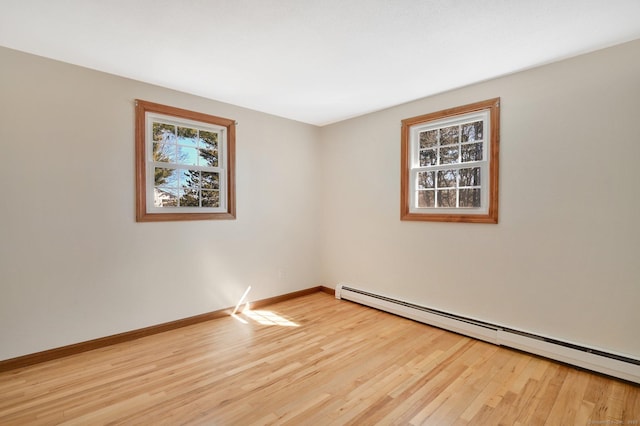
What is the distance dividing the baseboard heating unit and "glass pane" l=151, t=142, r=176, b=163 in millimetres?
2915

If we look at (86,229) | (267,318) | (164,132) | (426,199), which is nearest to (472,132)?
(426,199)

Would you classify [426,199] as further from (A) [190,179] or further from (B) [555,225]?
(A) [190,179]

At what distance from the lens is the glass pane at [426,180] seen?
137 inches

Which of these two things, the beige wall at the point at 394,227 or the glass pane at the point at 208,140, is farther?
the glass pane at the point at 208,140

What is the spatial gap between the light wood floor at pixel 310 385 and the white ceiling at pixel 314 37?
258 centimetres

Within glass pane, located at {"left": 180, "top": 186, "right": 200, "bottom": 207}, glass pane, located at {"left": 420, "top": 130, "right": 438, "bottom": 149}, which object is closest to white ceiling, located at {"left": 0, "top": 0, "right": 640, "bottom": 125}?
glass pane, located at {"left": 420, "top": 130, "right": 438, "bottom": 149}

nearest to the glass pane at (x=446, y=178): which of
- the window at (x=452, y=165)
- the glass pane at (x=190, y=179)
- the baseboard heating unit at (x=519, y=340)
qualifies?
the window at (x=452, y=165)

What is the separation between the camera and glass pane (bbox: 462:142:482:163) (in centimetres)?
312

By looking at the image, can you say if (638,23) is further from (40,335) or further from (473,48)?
(40,335)

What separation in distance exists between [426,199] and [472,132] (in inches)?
34.3

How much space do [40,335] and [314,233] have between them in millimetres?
3220

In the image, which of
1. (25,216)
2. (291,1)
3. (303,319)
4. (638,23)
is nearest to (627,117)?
(638,23)

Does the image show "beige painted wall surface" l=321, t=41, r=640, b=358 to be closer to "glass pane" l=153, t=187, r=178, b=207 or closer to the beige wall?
the beige wall

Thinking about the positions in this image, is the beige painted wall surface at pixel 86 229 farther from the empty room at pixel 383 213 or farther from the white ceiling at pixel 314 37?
the white ceiling at pixel 314 37
